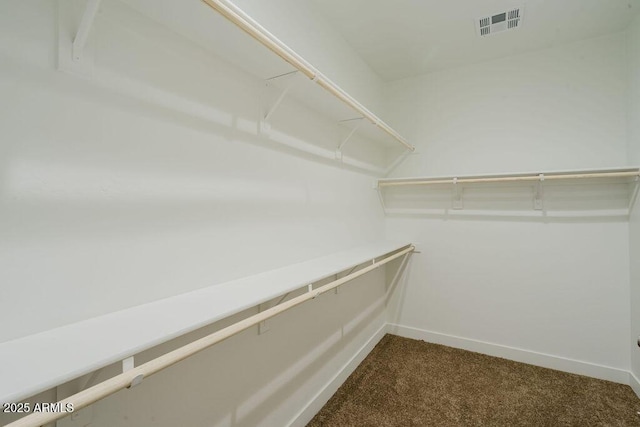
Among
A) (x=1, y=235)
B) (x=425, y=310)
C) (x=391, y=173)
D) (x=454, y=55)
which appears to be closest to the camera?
(x=1, y=235)

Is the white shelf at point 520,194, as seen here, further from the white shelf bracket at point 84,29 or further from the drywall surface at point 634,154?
the white shelf bracket at point 84,29

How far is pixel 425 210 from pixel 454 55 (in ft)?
4.50

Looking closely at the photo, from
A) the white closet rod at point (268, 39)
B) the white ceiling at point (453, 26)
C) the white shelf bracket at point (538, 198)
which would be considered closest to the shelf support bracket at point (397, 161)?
the white ceiling at point (453, 26)

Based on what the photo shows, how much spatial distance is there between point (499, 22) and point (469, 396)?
2588mm

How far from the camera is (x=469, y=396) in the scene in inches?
74.6

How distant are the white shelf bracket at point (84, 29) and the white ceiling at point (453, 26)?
1.44 metres

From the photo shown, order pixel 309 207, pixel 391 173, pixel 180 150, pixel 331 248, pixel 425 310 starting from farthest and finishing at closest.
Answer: pixel 391 173
pixel 425 310
pixel 331 248
pixel 309 207
pixel 180 150

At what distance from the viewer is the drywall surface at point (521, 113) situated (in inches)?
82.7

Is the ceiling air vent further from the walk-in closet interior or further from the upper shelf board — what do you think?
the upper shelf board

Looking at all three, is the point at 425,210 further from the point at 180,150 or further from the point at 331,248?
the point at 180,150

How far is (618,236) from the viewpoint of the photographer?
2068 mm

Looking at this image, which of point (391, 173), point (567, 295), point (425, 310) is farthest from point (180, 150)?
A: point (567, 295)

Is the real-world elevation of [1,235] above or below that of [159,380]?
above

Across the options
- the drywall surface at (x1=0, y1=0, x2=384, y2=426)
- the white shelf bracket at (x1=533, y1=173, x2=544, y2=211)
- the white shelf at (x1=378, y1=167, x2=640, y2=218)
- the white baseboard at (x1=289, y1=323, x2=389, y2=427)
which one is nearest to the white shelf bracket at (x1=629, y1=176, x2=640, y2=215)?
the white shelf at (x1=378, y1=167, x2=640, y2=218)
